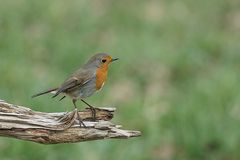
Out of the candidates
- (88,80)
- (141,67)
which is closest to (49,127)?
(88,80)

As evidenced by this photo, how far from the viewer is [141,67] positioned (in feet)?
36.1

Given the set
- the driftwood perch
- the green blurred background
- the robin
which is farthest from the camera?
the green blurred background

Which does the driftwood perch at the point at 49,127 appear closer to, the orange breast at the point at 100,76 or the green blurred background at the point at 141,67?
the orange breast at the point at 100,76

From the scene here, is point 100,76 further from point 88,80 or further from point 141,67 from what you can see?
point 141,67

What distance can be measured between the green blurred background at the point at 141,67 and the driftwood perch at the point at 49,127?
7.79ft

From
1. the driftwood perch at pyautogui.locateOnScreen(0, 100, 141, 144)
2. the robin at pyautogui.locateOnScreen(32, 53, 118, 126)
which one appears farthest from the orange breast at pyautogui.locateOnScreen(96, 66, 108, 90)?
the driftwood perch at pyautogui.locateOnScreen(0, 100, 141, 144)

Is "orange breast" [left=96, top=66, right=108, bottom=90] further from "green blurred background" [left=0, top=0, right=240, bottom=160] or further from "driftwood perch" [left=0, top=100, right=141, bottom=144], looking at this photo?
"green blurred background" [left=0, top=0, right=240, bottom=160]

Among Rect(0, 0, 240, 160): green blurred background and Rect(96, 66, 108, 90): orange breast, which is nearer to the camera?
Rect(96, 66, 108, 90): orange breast

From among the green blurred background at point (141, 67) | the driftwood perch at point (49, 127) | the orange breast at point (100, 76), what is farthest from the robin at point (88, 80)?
the green blurred background at point (141, 67)

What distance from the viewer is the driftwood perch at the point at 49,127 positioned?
5469mm

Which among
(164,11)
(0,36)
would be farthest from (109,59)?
(164,11)

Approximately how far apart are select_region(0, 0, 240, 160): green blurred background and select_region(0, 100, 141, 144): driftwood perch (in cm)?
237

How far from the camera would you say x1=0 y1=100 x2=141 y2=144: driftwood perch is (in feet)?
17.9

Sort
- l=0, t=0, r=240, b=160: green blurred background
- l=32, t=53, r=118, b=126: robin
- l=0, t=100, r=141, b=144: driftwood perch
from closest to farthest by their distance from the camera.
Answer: l=0, t=100, r=141, b=144: driftwood perch, l=32, t=53, r=118, b=126: robin, l=0, t=0, r=240, b=160: green blurred background
